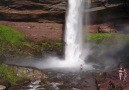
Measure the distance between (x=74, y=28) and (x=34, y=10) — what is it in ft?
17.8

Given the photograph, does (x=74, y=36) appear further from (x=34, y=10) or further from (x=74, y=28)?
(x=34, y=10)

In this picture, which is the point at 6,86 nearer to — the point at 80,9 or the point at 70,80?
the point at 70,80

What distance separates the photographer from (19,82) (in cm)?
2573

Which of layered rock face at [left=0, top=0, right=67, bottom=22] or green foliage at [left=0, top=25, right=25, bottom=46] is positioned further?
layered rock face at [left=0, top=0, right=67, bottom=22]

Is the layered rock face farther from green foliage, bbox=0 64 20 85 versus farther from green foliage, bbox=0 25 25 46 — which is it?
green foliage, bbox=0 64 20 85

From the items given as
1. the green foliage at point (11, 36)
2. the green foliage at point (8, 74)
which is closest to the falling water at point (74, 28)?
the green foliage at point (11, 36)

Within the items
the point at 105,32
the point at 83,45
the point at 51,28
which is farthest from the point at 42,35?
the point at 105,32

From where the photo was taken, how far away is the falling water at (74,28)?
3891cm

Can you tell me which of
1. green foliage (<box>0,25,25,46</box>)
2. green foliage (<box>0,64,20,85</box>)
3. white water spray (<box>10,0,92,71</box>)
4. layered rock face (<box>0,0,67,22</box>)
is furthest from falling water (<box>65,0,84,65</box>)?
green foliage (<box>0,64,20,85</box>)

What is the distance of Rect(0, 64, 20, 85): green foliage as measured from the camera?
85.2ft

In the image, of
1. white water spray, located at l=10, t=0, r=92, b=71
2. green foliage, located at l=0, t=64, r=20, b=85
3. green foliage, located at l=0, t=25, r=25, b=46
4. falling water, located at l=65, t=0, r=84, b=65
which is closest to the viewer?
green foliage, located at l=0, t=64, r=20, b=85

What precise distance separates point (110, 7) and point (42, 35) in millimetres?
9003

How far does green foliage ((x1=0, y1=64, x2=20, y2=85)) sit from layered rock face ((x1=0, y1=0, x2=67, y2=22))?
13283mm

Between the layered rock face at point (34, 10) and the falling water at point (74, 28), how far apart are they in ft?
3.45
